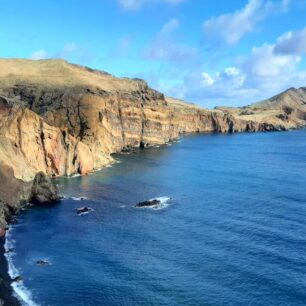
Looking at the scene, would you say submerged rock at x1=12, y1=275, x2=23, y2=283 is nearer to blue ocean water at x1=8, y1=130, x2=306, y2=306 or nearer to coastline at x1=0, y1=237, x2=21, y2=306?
coastline at x1=0, y1=237, x2=21, y2=306

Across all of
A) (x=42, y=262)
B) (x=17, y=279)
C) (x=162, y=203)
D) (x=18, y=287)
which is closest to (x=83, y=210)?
(x=162, y=203)

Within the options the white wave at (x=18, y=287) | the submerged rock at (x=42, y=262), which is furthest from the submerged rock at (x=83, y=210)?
the submerged rock at (x=42, y=262)

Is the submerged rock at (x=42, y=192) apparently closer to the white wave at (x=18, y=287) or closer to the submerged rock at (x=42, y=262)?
the white wave at (x=18, y=287)

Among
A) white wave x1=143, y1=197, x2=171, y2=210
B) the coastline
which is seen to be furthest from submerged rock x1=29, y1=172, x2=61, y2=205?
the coastline

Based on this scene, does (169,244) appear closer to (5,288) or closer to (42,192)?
(5,288)

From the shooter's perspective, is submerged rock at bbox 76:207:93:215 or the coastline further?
submerged rock at bbox 76:207:93:215

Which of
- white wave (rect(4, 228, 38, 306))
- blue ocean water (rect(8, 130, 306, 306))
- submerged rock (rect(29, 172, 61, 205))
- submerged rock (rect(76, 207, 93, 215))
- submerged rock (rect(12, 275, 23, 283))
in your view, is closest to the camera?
white wave (rect(4, 228, 38, 306))
